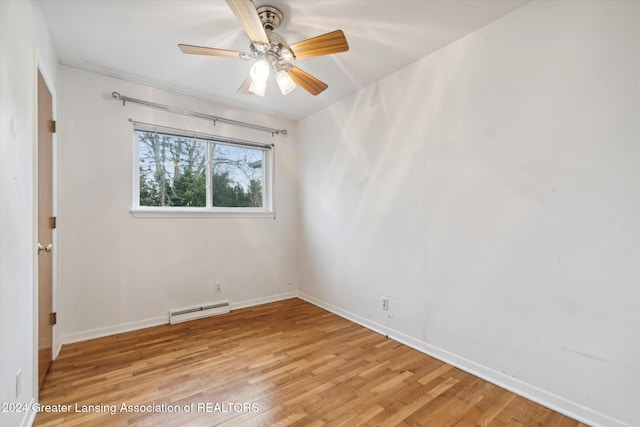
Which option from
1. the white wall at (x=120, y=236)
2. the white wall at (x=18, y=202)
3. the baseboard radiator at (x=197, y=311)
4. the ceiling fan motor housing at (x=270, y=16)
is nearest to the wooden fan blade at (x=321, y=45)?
the ceiling fan motor housing at (x=270, y=16)

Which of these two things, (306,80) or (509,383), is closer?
(509,383)

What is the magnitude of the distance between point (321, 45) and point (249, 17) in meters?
0.46

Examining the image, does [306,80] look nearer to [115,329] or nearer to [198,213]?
[198,213]

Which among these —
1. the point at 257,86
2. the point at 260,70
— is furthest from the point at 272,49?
the point at 257,86

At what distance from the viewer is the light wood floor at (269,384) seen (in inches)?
65.4

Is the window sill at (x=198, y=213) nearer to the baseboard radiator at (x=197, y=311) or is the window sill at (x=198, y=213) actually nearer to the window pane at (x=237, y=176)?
the window pane at (x=237, y=176)

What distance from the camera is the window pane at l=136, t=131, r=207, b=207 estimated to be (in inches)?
122

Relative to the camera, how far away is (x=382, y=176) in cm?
290

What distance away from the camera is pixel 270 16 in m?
1.93

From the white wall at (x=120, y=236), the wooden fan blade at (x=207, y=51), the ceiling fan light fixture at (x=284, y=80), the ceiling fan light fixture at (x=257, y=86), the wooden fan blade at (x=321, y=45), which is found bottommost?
the white wall at (x=120, y=236)

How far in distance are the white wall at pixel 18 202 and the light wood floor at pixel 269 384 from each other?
453mm

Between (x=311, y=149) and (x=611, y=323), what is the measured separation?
3.28m

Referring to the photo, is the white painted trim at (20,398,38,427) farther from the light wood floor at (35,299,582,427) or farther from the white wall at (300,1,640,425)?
the white wall at (300,1,640,425)

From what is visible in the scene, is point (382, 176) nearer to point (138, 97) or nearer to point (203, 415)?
point (203, 415)
